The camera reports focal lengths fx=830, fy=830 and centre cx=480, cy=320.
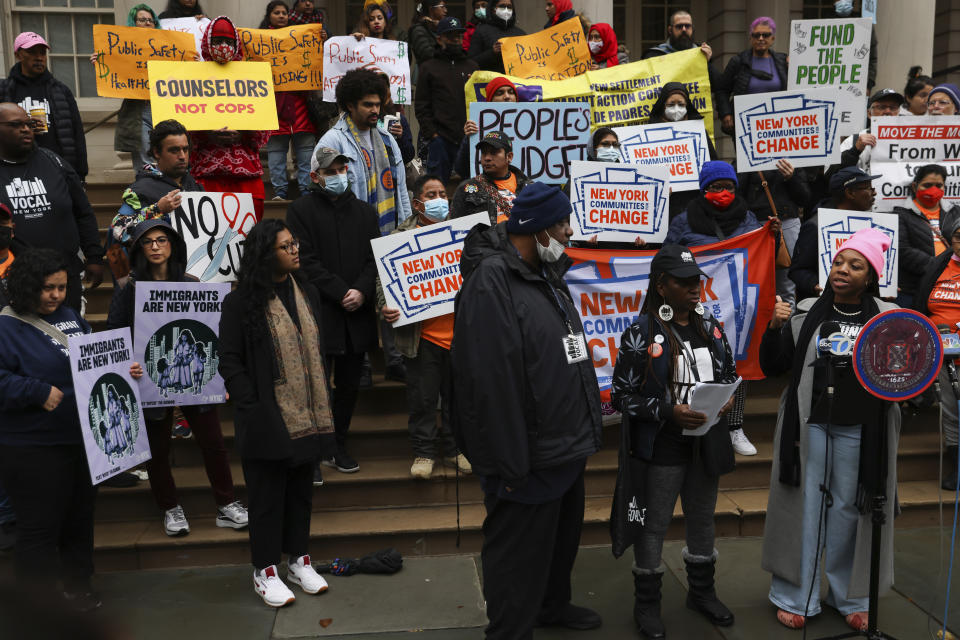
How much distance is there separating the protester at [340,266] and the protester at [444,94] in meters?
2.80

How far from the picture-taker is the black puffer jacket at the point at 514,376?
351 centimetres

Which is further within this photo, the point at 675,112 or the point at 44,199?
the point at 675,112

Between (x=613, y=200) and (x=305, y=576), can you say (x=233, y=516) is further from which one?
(x=613, y=200)

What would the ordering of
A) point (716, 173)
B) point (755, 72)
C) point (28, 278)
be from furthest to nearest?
point (755, 72), point (716, 173), point (28, 278)

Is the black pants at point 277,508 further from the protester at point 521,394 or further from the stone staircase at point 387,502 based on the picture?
the protester at point 521,394

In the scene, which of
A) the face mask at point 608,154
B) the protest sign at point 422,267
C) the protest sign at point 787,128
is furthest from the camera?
the protest sign at point 787,128

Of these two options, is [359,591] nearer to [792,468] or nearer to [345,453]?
[345,453]

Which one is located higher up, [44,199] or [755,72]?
[755,72]

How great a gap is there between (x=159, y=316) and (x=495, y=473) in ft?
8.68

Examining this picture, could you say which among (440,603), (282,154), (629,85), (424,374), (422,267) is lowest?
(440,603)

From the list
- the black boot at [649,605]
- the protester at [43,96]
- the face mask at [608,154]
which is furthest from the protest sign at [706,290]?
the protester at [43,96]

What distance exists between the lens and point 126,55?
25.3 ft

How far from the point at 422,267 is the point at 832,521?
305 centimetres

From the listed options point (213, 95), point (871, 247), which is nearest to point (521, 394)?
point (871, 247)
